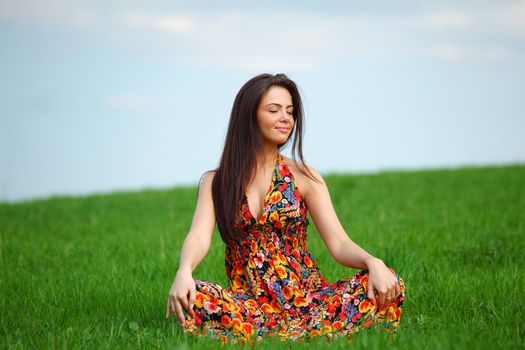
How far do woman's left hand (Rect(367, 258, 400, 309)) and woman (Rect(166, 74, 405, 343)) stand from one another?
0.01m

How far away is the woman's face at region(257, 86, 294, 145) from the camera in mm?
4871

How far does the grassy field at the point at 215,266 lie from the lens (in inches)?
189

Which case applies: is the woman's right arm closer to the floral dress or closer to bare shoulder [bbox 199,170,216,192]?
bare shoulder [bbox 199,170,216,192]

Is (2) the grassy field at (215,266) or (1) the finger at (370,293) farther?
(2) the grassy field at (215,266)

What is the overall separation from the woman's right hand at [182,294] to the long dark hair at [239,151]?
21.8 inches

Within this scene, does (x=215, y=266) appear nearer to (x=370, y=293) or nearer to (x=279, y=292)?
(x=279, y=292)

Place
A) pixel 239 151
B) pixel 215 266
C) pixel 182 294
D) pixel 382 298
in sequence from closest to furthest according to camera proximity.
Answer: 1. pixel 182 294
2. pixel 382 298
3. pixel 239 151
4. pixel 215 266

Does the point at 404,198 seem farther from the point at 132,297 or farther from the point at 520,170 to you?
the point at 132,297

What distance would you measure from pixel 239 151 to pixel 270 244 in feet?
2.32

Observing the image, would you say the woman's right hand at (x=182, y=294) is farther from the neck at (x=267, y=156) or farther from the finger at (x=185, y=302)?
the neck at (x=267, y=156)

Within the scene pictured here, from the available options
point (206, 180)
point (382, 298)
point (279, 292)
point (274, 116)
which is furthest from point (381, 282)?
point (206, 180)

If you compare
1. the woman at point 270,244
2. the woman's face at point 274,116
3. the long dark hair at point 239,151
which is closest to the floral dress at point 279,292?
the woman at point 270,244

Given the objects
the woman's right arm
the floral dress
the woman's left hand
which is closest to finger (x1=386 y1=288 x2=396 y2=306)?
the woman's left hand

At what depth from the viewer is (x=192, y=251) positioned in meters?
4.65
